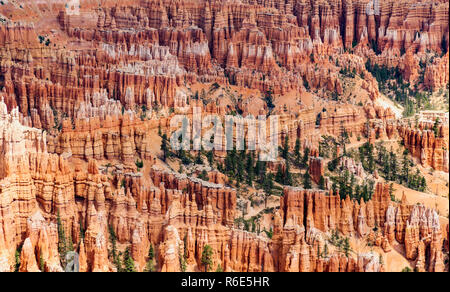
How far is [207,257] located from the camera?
203 feet

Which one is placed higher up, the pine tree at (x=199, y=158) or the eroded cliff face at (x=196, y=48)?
the eroded cliff face at (x=196, y=48)

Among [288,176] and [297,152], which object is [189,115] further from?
[288,176]

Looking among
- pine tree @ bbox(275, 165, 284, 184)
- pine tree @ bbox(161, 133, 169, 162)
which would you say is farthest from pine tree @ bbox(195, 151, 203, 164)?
pine tree @ bbox(275, 165, 284, 184)

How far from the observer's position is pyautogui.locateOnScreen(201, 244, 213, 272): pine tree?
202ft

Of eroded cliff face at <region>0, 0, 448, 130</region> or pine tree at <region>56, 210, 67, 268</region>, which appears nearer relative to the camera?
pine tree at <region>56, 210, 67, 268</region>

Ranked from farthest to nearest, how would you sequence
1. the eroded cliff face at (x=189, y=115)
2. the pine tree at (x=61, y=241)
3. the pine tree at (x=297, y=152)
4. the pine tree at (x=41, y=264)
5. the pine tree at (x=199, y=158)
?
the pine tree at (x=297, y=152) → the pine tree at (x=199, y=158) → the eroded cliff face at (x=189, y=115) → the pine tree at (x=61, y=241) → the pine tree at (x=41, y=264)

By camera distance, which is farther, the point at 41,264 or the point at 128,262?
the point at 128,262

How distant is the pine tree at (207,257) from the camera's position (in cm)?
6172

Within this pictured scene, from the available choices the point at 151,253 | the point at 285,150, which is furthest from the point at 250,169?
the point at 151,253

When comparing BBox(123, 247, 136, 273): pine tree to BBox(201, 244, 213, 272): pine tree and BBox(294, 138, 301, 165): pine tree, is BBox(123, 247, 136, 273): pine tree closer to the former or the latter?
BBox(201, 244, 213, 272): pine tree

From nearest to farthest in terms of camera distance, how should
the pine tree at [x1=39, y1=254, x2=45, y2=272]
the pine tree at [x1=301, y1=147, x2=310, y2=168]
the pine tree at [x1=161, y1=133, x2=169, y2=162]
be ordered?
the pine tree at [x1=39, y1=254, x2=45, y2=272]
the pine tree at [x1=161, y1=133, x2=169, y2=162]
the pine tree at [x1=301, y1=147, x2=310, y2=168]

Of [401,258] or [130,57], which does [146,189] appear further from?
[130,57]

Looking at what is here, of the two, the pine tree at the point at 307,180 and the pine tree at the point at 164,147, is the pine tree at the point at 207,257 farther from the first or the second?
the pine tree at the point at 164,147

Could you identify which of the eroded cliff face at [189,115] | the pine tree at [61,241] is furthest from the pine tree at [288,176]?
the pine tree at [61,241]
